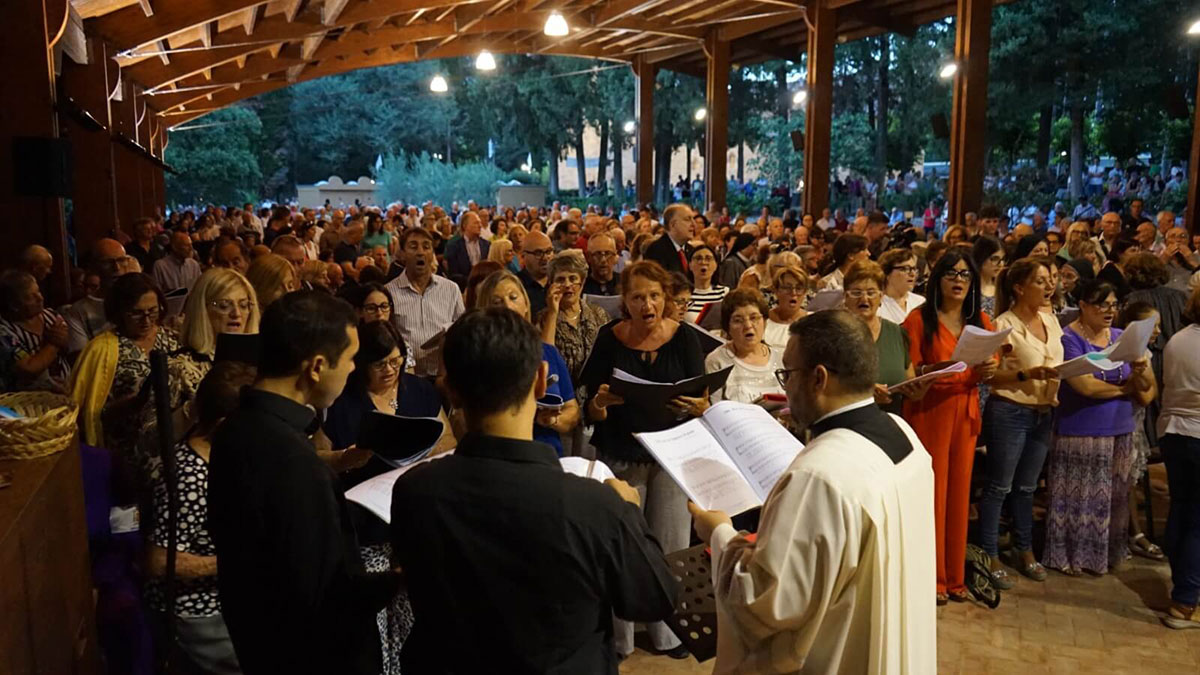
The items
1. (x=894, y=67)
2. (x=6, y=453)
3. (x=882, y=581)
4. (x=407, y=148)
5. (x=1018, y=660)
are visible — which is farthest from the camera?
(x=407, y=148)

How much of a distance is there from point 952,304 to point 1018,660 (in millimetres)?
1716

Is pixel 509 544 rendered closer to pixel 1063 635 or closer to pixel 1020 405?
pixel 1063 635

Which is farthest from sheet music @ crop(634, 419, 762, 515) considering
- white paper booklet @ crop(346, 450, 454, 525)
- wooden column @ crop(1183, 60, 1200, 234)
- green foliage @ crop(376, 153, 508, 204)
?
green foliage @ crop(376, 153, 508, 204)

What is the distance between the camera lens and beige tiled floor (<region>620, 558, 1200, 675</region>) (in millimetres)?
4531

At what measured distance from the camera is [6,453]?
2.59 meters

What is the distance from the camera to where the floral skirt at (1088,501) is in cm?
544

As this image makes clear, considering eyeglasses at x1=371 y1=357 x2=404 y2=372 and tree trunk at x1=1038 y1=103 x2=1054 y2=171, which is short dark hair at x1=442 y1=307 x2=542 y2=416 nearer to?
eyeglasses at x1=371 y1=357 x2=404 y2=372

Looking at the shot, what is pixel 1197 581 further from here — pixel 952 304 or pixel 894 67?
pixel 894 67

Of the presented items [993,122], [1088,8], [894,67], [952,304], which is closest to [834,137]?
[894,67]

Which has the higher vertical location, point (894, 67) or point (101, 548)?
point (894, 67)

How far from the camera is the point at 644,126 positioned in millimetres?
22703

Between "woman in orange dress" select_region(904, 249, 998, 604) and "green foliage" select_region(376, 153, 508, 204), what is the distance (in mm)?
40587

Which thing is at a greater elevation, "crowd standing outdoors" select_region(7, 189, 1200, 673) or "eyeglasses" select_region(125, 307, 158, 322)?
"eyeglasses" select_region(125, 307, 158, 322)

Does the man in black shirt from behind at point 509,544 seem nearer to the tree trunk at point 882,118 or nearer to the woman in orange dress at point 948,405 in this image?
the woman in orange dress at point 948,405
